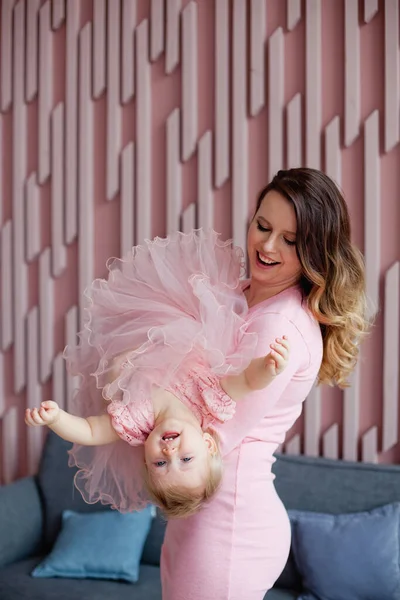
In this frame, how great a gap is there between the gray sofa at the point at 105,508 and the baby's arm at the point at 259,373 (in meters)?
1.24

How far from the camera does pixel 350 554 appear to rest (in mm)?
2539

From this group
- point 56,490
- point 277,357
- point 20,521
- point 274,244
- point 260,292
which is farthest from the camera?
point 56,490

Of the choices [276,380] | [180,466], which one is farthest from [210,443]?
[276,380]

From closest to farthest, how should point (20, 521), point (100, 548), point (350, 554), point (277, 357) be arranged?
point (277, 357)
point (350, 554)
point (100, 548)
point (20, 521)

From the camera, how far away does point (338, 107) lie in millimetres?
2875

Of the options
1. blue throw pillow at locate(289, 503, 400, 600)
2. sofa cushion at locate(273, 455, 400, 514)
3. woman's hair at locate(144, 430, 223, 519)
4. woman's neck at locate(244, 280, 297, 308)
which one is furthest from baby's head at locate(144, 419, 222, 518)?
sofa cushion at locate(273, 455, 400, 514)

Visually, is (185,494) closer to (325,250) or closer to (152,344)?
(152,344)

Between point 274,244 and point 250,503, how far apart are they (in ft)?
1.94

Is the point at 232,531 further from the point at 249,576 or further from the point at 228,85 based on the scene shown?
the point at 228,85

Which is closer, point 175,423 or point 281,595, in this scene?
point 175,423

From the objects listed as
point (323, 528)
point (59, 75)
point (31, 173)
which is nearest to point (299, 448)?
point (323, 528)

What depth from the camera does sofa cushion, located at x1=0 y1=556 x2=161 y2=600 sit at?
264 cm

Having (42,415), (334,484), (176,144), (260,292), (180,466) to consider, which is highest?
(176,144)

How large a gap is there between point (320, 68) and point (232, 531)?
6.03 feet
